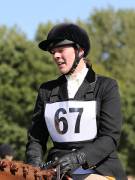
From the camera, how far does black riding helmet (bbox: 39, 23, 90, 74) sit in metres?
6.59

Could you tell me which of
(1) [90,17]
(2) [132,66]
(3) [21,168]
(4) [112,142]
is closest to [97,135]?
(4) [112,142]

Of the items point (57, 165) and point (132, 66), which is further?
point (132, 66)

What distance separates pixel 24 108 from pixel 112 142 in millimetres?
50420

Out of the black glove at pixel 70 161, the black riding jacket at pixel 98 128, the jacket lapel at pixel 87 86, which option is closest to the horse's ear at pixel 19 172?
the black glove at pixel 70 161

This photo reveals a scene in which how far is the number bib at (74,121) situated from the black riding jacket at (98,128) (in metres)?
0.05

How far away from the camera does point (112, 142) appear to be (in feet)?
20.9

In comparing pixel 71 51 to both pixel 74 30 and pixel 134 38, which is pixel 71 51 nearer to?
pixel 74 30

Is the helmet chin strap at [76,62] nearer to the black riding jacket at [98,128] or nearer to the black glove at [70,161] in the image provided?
the black riding jacket at [98,128]

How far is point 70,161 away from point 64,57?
102 cm

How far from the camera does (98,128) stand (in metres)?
6.45

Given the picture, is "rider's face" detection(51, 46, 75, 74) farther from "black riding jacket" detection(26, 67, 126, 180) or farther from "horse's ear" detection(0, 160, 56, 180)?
"horse's ear" detection(0, 160, 56, 180)

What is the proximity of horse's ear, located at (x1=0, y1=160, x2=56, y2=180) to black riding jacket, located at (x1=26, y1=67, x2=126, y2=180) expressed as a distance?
538mm

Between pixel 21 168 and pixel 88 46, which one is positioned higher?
pixel 88 46

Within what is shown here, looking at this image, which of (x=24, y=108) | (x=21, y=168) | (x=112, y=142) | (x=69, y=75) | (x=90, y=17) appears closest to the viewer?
(x=21, y=168)
